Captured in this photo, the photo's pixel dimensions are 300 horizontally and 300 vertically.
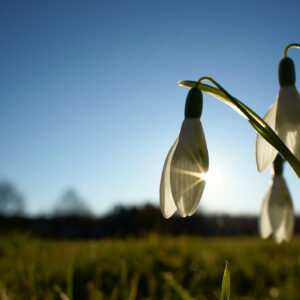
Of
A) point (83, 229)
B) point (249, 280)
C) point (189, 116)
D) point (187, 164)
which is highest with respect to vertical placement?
point (189, 116)

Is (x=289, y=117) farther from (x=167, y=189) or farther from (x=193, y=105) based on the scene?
(x=167, y=189)

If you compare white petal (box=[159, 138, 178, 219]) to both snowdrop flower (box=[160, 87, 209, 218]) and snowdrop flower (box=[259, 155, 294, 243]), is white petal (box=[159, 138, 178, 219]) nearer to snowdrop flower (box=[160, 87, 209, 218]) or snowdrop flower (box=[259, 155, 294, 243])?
snowdrop flower (box=[160, 87, 209, 218])

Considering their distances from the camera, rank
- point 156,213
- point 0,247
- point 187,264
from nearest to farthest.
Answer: point 187,264
point 0,247
point 156,213

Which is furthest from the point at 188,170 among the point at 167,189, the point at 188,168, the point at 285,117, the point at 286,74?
the point at 286,74

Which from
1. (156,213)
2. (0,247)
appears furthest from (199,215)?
(0,247)

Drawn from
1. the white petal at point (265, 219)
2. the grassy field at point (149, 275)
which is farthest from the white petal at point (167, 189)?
the grassy field at point (149, 275)

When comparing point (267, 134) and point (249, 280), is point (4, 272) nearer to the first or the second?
point (249, 280)

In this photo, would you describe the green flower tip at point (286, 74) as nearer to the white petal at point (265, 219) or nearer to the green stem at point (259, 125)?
the green stem at point (259, 125)

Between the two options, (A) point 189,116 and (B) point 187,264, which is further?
(B) point 187,264
